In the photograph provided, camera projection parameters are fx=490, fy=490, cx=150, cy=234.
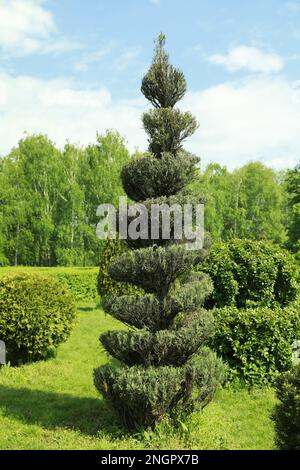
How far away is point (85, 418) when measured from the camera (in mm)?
8680

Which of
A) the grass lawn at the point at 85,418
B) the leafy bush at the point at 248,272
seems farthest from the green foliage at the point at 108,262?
the leafy bush at the point at 248,272

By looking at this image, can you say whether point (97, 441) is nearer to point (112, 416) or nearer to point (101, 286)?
point (112, 416)

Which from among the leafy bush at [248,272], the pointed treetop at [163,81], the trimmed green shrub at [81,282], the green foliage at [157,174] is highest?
the pointed treetop at [163,81]

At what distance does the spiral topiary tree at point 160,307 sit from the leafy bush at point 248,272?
3.29 m

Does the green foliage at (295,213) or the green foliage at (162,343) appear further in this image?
the green foliage at (295,213)

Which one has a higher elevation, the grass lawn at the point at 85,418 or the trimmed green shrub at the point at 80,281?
the trimmed green shrub at the point at 80,281

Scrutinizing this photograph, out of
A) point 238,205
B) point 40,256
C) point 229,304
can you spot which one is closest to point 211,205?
point 238,205

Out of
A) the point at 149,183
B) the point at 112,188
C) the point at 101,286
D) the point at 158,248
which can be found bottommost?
the point at 101,286

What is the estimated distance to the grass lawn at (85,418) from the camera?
7.64 m

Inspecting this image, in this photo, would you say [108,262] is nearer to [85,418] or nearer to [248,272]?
[248,272]

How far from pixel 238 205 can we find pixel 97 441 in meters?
45.7

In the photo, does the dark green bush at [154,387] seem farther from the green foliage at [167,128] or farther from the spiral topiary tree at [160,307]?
the green foliage at [167,128]

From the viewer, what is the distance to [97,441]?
7613 mm

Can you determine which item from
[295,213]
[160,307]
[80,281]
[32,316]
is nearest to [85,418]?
[160,307]
